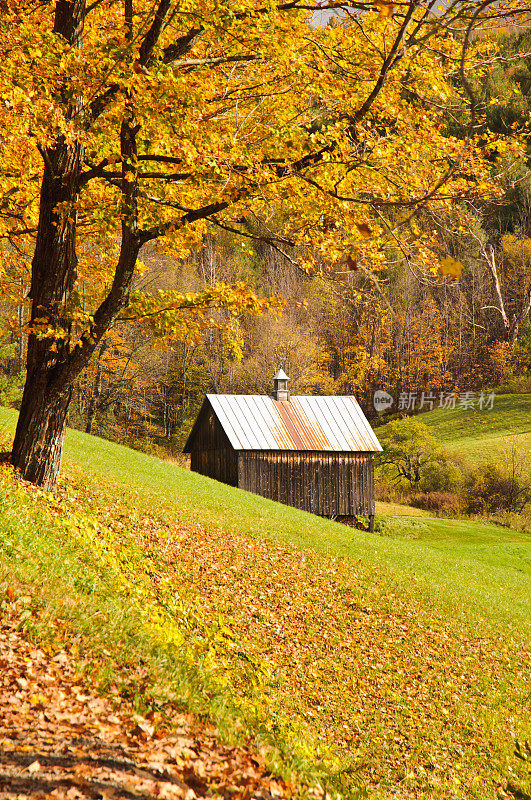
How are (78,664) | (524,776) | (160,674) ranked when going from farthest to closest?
(524,776), (160,674), (78,664)

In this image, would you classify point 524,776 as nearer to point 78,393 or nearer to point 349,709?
point 349,709

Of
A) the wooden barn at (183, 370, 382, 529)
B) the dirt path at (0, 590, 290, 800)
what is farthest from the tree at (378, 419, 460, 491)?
the dirt path at (0, 590, 290, 800)

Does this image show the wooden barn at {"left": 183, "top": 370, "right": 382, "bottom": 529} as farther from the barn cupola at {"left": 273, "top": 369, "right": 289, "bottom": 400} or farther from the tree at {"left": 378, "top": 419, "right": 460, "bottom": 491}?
the tree at {"left": 378, "top": 419, "right": 460, "bottom": 491}

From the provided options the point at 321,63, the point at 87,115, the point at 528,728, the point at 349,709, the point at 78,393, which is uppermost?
the point at 321,63

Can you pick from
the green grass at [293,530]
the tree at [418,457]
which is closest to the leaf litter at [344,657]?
the green grass at [293,530]

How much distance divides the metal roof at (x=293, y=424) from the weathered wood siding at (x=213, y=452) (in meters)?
0.83

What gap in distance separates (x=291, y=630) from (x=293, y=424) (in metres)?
21.1

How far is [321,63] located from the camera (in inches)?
332

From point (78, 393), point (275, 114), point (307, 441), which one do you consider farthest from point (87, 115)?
point (78, 393)

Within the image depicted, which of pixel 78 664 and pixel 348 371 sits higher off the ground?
pixel 348 371

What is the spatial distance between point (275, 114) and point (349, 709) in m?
8.83

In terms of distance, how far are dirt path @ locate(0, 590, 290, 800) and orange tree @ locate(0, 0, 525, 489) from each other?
5.17m
